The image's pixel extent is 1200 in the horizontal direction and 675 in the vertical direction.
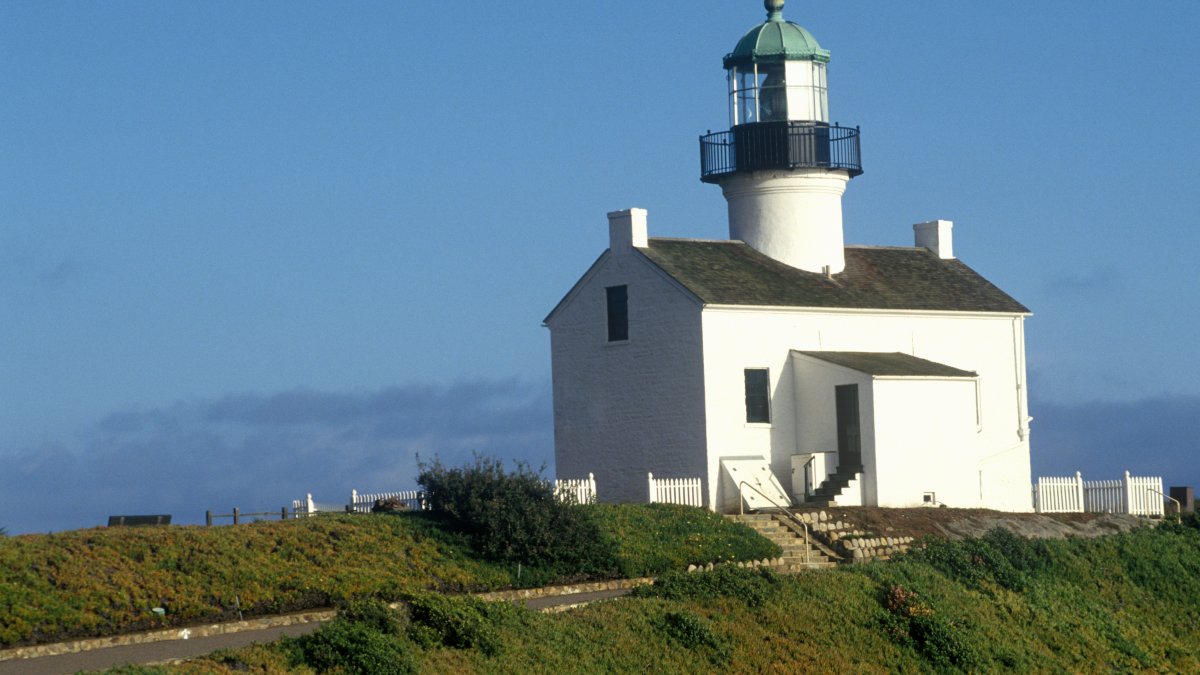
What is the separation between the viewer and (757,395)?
35062 mm

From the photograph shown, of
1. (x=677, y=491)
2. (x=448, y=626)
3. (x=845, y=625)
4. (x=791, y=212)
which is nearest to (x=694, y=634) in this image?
(x=845, y=625)

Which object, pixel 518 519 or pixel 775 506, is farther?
pixel 775 506

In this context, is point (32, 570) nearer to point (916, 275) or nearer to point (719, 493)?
point (719, 493)

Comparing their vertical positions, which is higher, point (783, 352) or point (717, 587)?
point (783, 352)

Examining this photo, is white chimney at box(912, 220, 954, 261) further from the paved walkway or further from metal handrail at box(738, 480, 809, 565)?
the paved walkway

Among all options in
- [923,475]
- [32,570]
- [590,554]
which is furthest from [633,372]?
[32,570]

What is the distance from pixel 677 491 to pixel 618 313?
4.79m

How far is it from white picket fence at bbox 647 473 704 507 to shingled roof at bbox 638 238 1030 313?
3.72 metres

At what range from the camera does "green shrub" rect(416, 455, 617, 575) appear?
86.4ft

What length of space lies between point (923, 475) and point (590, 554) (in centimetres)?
1021

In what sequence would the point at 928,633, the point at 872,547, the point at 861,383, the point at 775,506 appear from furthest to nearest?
the point at 861,383 → the point at 775,506 → the point at 872,547 → the point at 928,633

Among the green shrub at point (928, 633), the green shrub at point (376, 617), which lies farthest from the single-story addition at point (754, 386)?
the green shrub at point (376, 617)

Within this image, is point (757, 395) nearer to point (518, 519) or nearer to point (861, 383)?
point (861, 383)

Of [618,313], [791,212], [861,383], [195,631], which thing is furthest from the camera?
[791,212]
